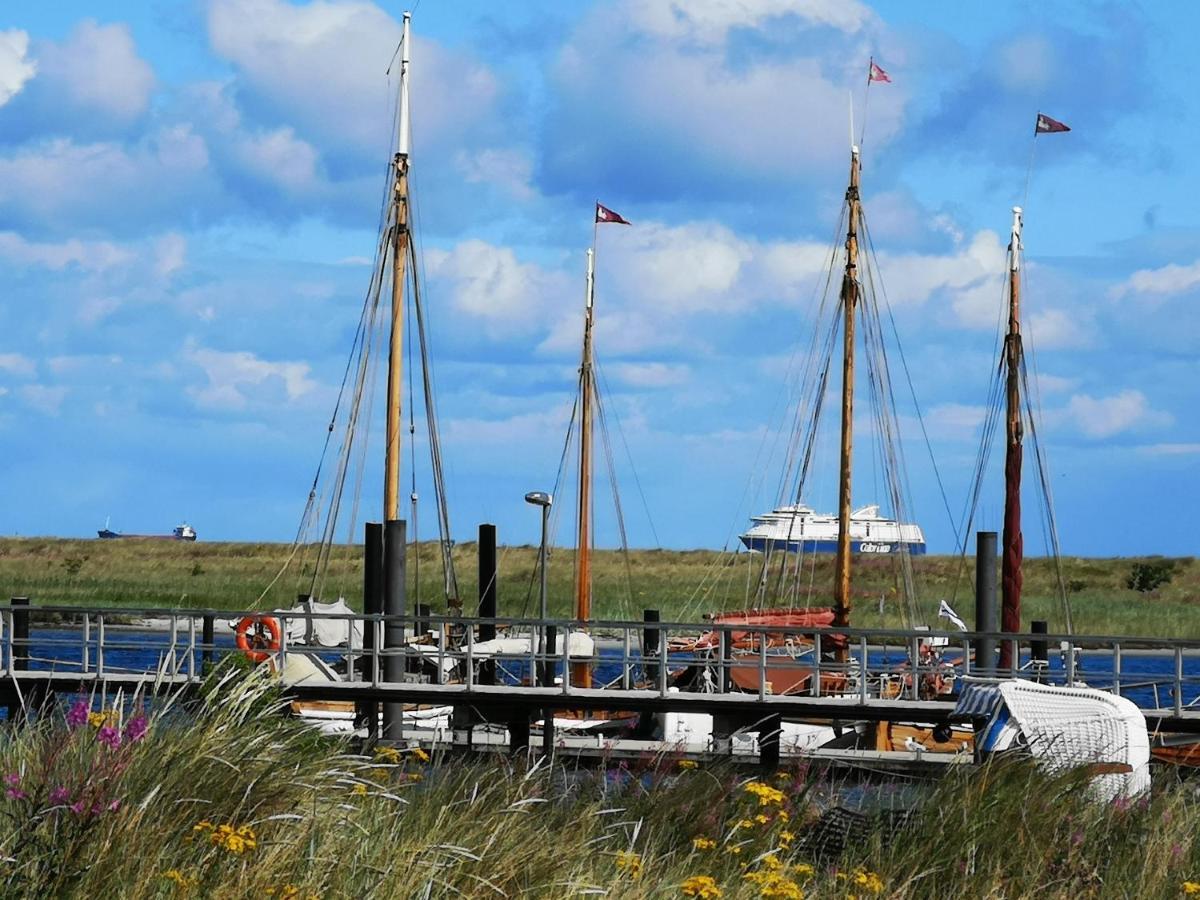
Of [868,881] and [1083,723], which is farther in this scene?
[1083,723]

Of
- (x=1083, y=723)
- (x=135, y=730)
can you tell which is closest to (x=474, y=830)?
(x=135, y=730)

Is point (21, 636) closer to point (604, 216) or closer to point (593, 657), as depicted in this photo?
point (593, 657)

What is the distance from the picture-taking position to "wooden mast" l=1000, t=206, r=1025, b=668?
3934cm

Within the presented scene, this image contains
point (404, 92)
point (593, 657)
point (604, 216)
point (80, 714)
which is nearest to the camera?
point (80, 714)

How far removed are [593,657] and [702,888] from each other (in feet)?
61.5

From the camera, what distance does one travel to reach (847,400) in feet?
140

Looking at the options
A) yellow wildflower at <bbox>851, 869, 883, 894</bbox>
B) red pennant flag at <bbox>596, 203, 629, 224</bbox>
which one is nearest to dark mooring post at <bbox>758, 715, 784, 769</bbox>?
yellow wildflower at <bbox>851, 869, 883, 894</bbox>

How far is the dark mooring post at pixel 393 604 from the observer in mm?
29875

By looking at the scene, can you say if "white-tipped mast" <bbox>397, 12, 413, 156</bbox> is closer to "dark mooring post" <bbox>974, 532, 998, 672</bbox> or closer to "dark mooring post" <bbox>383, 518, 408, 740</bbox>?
"dark mooring post" <bbox>383, 518, 408, 740</bbox>

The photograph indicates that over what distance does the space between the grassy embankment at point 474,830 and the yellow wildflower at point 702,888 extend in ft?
0.08

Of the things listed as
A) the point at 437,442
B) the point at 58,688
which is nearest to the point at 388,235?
the point at 437,442

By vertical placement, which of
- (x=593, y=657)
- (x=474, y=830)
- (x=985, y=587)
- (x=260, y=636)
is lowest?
(x=474, y=830)

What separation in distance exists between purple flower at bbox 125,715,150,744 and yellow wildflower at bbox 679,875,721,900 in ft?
10.9

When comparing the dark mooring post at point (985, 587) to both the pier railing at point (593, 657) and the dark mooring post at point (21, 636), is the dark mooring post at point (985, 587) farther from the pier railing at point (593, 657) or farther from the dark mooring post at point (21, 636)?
the dark mooring post at point (21, 636)
